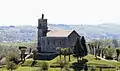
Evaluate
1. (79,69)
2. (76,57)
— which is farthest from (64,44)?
(79,69)

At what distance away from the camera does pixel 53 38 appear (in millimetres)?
112312

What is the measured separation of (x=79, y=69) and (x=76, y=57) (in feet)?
31.8

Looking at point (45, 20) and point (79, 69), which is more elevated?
point (45, 20)

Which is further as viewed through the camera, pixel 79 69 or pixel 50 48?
pixel 50 48

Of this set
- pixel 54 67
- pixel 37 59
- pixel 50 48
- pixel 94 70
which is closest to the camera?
pixel 94 70

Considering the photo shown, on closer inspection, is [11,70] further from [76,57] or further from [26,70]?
[76,57]

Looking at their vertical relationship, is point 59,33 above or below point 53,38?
above

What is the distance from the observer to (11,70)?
85.9 m

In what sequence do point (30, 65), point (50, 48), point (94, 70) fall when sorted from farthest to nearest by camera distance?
point (50, 48) < point (30, 65) < point (94, 70)

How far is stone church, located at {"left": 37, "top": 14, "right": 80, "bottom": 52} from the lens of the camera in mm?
111000

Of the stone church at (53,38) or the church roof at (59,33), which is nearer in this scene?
the stone church at (53,38)

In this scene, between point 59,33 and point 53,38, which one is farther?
point 59,33

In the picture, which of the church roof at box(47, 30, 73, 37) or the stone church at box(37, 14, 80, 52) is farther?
the church roof at box(47, 30, 73, 37)

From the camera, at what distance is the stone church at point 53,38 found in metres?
111
